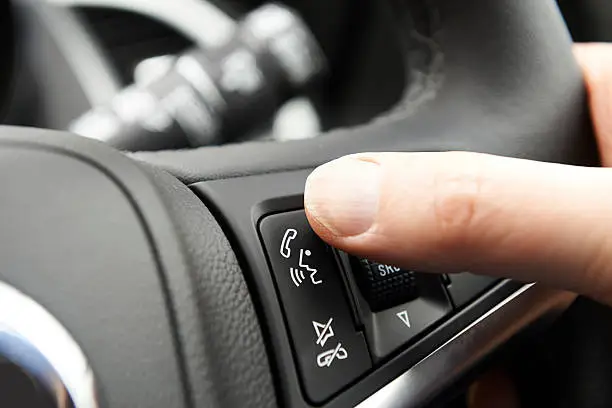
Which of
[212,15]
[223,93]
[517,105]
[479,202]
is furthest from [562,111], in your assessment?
[212,15]

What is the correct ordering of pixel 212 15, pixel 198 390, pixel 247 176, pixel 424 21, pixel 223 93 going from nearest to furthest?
1. pixel 198 390
2. pixel 247 176
3. pixel 424 21
4. pixel 223 93
5. pixel 212 15

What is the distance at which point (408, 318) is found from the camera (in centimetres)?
47

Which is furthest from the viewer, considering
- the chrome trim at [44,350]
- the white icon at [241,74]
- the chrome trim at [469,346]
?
the white icon at [241,74]

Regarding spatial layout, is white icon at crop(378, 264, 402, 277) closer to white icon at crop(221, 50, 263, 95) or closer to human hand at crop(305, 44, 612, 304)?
human hand at crop(305, 44, 612, 304)

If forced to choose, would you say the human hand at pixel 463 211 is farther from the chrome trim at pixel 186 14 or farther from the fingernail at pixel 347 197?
the chrome trim at pixel 186 14

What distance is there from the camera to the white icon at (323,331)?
43 centimetres

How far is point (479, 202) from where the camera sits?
1.39 ft

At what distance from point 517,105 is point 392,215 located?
0.17 m

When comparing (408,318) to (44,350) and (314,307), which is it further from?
(44,350)

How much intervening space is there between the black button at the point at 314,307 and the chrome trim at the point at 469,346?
2cm

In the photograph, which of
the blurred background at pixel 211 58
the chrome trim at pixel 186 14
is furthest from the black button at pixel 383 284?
the chrome trim at pixel 186 14

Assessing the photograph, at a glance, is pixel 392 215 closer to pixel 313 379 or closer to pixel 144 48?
pixel 313 379

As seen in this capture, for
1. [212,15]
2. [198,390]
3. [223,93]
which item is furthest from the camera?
[212,15]

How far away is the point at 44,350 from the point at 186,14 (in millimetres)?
603
